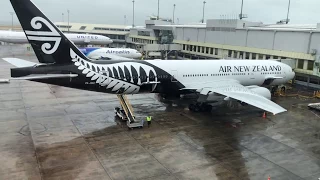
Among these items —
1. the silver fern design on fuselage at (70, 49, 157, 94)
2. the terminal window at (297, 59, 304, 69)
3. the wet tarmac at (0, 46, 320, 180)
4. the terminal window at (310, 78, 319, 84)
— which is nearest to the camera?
the wet tarmac at (0, 46, 320, 180)

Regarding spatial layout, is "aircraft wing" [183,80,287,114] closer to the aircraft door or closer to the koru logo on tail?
the aircraft door

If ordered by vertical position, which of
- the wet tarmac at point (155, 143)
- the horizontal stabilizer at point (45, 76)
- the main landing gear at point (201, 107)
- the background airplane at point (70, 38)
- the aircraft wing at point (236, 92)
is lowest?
the wet tarmac at point (155, 143)

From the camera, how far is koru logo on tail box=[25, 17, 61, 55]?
747 inches

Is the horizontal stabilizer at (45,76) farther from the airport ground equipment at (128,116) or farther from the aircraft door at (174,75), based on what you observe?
the aircraft door at (174,75)

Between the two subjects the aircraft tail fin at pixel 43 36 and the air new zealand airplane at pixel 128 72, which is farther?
the air new zealand airplane at pixel 128 72

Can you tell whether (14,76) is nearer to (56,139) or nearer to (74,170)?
(56,139)

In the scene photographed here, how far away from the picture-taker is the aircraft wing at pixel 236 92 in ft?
62.2

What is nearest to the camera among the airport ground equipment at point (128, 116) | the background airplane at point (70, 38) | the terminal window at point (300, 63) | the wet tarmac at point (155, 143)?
the wet tarmac at point (155, 143)

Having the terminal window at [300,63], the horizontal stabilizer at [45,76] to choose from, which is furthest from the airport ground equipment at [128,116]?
the terminal window at [300,63]

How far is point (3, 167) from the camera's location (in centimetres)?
1433

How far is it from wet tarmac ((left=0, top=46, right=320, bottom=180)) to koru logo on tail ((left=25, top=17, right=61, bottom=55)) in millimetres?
5320

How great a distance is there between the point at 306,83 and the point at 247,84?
13.2 metres

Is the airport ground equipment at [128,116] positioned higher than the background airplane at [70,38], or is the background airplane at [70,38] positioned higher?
the background airplane at [70,38]

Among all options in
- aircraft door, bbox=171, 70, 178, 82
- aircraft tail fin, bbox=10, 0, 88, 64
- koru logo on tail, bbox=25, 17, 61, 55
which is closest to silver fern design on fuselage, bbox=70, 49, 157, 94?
aircraft tail fin, bbox=10, 0, 88, 64
